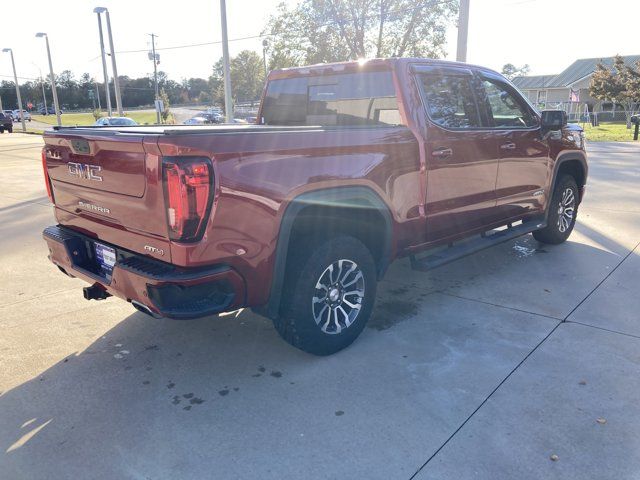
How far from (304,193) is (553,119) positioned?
10.9 ft

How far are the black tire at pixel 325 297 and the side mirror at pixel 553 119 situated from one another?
2.78m

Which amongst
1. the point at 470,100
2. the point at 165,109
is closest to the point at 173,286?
the point at 470,100

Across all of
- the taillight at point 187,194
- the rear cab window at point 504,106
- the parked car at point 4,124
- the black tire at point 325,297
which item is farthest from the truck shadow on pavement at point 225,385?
the parked car at point 4,124

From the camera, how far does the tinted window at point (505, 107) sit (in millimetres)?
4885

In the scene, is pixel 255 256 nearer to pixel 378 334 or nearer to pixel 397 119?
pixel 378 334

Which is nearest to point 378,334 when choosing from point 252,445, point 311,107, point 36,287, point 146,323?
point 252,445

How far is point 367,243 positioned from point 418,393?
1217 millimetres

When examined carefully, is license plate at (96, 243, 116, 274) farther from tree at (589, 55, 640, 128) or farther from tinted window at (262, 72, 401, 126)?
tree at (589, 55, 640, 128)

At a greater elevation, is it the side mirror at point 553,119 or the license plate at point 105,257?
the side mirror at point 553,119

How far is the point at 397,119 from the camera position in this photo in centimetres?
404

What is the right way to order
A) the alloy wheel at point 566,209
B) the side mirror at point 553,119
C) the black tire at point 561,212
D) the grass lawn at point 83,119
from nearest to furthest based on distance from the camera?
the side mirror at point 553,119 → the black tire at point 561,212 → the alloy wheel at point 566,209 → the grass lawn at point 83,119

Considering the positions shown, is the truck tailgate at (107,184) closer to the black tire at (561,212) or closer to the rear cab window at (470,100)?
the rear cab window at (470,100)

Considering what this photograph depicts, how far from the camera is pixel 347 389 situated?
3.21 m

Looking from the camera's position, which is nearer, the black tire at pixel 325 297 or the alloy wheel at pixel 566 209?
the black tire at pixel 325 297
